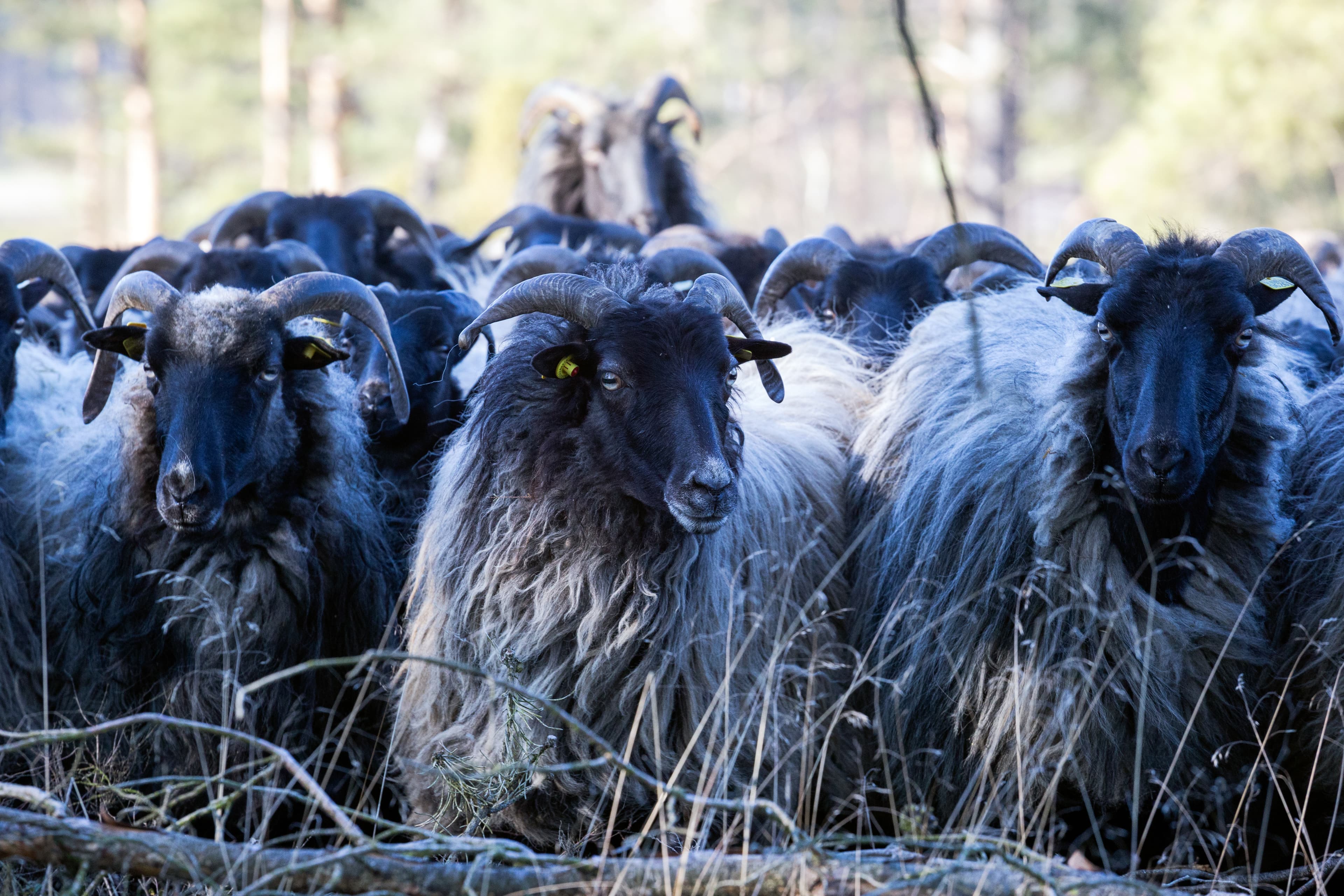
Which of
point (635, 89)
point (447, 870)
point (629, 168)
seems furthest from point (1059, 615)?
point (635, 89)

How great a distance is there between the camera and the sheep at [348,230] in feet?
25.2

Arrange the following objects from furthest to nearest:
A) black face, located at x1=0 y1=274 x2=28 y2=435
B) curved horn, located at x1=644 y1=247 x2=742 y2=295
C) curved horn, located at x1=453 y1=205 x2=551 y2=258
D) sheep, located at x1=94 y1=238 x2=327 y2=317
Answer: curved horn, located at x1=453 y1=205 x2=551 y2=258 < sheep, located at x1=94 y1=238 x2=327 y2=317 < curved horn, located at x1=644 y1=247 x2=742 y2=295 < black face, located at x1=0 y1=274 x2=28 y2=435

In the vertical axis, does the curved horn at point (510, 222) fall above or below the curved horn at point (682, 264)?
above

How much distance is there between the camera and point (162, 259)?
659 cm

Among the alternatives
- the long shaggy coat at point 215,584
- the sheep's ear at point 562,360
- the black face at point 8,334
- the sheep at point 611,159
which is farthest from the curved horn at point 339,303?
the sheep at point 611,159

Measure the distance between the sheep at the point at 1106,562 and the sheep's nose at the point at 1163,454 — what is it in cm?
5

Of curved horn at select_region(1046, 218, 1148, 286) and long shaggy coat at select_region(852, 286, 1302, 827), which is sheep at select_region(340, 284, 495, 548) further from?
curved horn at select_region(1046, 218, 1148, 286)

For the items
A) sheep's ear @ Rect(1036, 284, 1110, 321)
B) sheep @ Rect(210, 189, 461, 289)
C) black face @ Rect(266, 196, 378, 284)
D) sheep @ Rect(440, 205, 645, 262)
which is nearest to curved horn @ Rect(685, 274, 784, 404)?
sheep's ear @ Rect(1036, 284, 1110, 321)

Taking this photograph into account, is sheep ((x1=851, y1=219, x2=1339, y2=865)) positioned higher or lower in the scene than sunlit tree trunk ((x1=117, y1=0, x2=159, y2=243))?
lower

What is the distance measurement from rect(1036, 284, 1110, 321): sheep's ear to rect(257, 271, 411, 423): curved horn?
7.99ft

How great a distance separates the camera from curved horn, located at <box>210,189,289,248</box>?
7.96 metres

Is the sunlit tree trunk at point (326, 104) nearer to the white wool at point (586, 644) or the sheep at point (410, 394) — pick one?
the sheep at point (410, 394)

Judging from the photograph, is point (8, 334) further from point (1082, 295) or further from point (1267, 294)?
point (1267, 294)

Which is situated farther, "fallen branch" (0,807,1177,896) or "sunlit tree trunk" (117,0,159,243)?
"sunlit tree trunk" (117,0,159,243)
